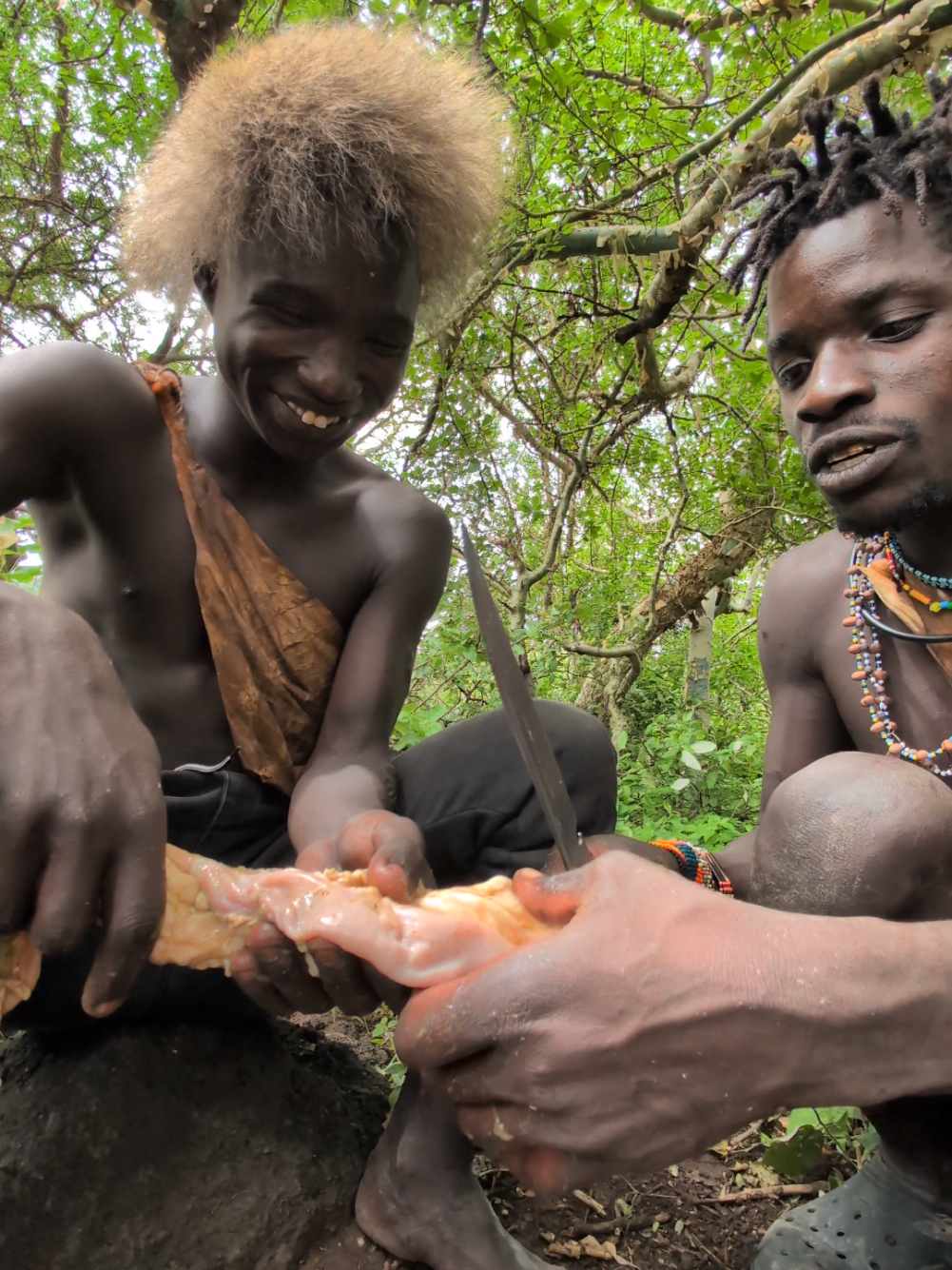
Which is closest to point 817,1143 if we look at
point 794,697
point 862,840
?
point 862,840

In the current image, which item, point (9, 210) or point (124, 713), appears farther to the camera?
point (9, 210)

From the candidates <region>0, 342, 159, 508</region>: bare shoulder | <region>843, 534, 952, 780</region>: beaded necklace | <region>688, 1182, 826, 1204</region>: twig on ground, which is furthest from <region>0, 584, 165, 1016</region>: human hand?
<region>843, 534, 952, 780</region>: beaded necklace

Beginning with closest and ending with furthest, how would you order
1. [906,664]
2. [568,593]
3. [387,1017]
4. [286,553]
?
[906,664]
[286,553]
[387,1017]
[568,593]

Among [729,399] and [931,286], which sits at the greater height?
[729,399]

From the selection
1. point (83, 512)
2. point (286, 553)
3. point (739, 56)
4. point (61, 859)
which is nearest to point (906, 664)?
point (286, 553)

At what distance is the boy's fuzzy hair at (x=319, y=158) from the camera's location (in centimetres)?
163

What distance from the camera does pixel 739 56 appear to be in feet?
9.62

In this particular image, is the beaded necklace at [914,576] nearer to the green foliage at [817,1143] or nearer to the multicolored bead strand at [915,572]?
the multicolored bead strand at [915,572]

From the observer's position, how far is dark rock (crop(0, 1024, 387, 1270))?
1.26 metres

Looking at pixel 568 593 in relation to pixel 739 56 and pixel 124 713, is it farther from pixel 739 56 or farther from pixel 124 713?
pixel 124 713

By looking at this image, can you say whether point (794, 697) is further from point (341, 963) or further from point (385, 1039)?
point (385, 1039)

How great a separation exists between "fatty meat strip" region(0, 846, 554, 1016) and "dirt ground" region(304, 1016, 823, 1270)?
22.1 inches

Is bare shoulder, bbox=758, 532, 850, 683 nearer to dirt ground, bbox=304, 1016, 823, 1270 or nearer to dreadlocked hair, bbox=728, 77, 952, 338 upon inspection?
dreadlocked hair, bbox=728, 77, 952, 338

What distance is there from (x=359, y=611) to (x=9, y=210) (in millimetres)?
4541
